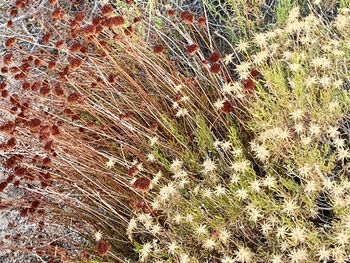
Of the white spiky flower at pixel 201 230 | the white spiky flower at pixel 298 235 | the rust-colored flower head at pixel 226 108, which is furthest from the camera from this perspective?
the rust-colored flower head at pixel 226 108

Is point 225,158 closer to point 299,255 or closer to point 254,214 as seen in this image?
point 254,214

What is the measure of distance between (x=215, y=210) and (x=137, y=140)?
0.58m

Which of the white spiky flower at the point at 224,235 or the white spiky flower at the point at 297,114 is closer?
the white spiky flower at the point at 224,235

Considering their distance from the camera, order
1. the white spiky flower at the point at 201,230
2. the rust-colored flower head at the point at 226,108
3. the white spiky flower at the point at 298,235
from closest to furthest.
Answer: the white spiky flower at the point at 298,235 → the white spiky flower at the point at 201,230 → the rust-colored flower head at the point at 226,108

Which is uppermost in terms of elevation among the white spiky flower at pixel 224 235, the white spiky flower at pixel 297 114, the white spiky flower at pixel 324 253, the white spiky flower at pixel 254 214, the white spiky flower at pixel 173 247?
the white spiky flower at pixel 297 114

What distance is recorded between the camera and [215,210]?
217 cm

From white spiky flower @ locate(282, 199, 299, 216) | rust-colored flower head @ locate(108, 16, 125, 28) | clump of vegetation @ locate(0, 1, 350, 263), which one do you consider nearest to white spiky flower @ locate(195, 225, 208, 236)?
clump of vegetation @ locate(0, 1, 350, 263)

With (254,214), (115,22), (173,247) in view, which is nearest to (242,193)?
(254,214)

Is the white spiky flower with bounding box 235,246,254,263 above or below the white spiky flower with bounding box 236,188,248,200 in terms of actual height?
below

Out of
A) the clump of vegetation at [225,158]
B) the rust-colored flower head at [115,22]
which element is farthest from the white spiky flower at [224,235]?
the rust-colored flower head at [115,22]

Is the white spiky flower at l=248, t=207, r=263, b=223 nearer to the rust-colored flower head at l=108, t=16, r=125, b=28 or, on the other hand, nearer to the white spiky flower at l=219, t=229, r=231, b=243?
the white spiky flower at l=219, t=229, r=231, b=243

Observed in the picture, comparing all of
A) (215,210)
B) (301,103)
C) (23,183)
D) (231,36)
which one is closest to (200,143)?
(215,210)

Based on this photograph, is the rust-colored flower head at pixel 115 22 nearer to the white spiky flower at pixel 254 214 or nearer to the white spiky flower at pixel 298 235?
the white spiky flower at pixel 254 214

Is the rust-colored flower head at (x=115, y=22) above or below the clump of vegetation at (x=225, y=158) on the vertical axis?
above
